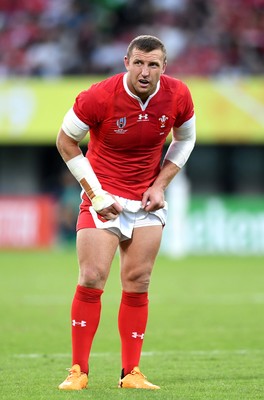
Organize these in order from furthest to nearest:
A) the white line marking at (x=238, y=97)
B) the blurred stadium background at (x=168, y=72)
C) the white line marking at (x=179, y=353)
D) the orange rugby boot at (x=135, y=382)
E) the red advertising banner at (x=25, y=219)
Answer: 1. the red advertising banner at (x=25, y=219)
2. the white line marking at (x=238, y=97)
3. the blurred stadium background at (x=168, y=72)
4. the white line marking at (x=179, y=353)
5. the orange rugby boot at (x=135, y=382)

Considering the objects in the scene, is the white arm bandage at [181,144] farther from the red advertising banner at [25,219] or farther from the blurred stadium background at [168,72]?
the red advertising banner at [25,219]

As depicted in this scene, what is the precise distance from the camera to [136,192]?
660cm

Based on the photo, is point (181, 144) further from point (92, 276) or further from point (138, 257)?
point (92, 276)

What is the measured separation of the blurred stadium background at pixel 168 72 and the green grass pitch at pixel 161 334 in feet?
10.6

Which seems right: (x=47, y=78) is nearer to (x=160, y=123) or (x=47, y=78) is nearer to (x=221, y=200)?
(x=221, y=200)

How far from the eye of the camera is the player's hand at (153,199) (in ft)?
21.3

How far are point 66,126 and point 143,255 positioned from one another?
97cm

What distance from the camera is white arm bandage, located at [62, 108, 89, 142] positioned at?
635 centimetres

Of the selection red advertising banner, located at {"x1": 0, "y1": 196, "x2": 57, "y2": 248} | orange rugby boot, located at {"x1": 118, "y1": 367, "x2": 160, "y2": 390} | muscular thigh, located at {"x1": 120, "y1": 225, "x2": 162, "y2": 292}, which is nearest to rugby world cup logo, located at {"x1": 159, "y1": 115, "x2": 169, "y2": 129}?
muscular thigh, located at {"x1": 120, "y1": 225, "x2": 162, "y2": 292}

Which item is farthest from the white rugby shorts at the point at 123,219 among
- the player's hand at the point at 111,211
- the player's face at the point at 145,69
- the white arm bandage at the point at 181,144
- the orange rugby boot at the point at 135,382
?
the orange rugby boot at the point at 135,382

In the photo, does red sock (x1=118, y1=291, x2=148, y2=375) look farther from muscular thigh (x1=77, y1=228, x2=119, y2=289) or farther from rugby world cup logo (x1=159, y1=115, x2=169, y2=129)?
rugby world cup logo (x1=159, y1=115, x2=169, y2=129)

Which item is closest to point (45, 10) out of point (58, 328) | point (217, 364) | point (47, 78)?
point (47, 78)

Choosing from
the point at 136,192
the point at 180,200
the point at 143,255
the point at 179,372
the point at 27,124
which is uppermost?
the point at 27,124

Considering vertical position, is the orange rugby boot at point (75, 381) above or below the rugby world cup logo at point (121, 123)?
below
